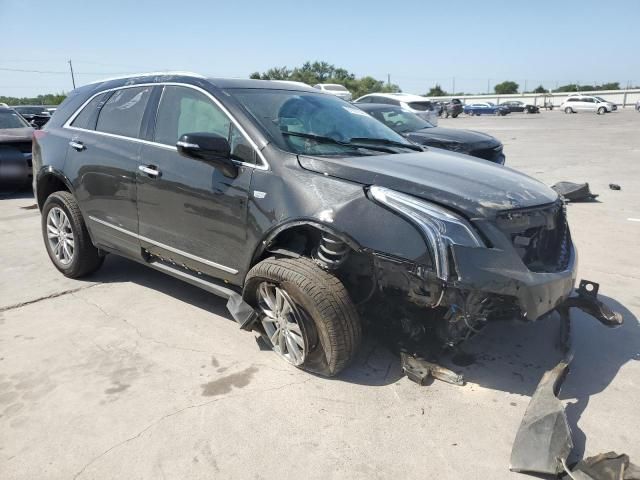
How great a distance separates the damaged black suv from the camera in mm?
2797

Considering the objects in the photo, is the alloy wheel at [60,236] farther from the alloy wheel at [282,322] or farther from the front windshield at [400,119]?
the front windshield at [400,119]

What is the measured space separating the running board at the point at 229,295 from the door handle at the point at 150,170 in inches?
28.1

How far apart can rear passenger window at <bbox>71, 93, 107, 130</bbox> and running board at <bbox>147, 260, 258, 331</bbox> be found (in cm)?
145

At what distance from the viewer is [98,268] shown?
501cm

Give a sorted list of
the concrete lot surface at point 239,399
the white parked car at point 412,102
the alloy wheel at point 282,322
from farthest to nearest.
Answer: the white parked car at point 412,102, the alloy wheel at point 282,322, the concrete lot surface at point 239,399

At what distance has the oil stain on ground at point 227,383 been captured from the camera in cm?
309

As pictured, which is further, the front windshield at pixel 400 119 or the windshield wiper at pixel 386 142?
the front windshield at pixel 400 119

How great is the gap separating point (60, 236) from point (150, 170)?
173 cm

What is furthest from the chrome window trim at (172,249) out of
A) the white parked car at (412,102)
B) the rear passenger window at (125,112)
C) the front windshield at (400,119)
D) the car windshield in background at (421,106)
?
the car windshield in background at (421,106)

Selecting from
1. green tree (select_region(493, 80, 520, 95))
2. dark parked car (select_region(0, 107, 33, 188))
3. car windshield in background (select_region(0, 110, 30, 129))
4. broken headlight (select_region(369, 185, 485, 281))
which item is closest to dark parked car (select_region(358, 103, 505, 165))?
broken headlight (select_region(369, 185, 485, 281))

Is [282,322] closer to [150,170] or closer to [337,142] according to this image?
[337,142]

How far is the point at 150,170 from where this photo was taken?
3.86 m

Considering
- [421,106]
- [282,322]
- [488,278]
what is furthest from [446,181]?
[421,106]

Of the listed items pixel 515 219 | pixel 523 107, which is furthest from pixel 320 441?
pixel 523 107
